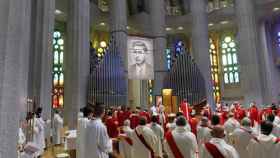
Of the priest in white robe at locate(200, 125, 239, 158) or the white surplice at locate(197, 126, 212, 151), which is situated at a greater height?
the priest in white robe at locate(200, 125, 239, 158)

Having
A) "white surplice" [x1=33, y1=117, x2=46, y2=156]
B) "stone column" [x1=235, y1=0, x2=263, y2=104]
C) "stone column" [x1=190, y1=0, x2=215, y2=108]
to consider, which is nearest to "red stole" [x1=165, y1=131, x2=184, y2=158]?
"white surplice" [x1=33, y1=117, x2=46, y2=156]

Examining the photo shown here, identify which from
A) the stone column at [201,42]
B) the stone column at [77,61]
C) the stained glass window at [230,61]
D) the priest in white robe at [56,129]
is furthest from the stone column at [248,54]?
the priest in white robe at [56,129]

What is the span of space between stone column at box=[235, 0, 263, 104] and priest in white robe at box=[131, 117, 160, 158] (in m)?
13.1

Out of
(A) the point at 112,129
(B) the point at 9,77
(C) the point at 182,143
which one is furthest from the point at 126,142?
(B) the point at 9,77

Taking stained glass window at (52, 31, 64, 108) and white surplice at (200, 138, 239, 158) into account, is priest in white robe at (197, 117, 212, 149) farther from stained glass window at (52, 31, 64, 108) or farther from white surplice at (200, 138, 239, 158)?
stained glass window at (52, 31, 64, 108)

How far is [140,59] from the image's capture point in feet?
58.1

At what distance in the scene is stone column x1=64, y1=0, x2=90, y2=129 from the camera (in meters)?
15.2

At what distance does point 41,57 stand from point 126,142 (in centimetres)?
689

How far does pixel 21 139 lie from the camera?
17.4 ft

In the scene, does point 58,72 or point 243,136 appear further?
point 58,72

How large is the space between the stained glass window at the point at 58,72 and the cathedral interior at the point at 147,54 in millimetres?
85

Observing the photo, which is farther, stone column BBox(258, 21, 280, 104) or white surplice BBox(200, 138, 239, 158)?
stone column BBox(258, 21, 280, 104)

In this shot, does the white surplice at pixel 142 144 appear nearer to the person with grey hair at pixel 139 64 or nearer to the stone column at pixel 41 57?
the stone column at pixel 41 57

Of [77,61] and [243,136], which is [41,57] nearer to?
[77,61]
